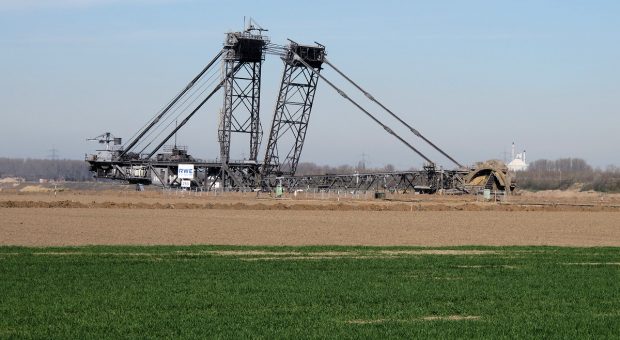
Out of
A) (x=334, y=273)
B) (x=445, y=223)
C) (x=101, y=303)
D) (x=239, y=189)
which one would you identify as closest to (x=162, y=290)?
(x=101, y=303)

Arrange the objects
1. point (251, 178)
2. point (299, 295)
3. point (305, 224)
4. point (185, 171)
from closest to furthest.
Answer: point (299, 295), point (305, 224), point (185, 171), point (251, 178)

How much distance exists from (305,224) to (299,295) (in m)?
36.0

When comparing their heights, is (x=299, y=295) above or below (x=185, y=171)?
below

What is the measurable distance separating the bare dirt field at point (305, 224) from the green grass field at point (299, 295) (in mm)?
8768

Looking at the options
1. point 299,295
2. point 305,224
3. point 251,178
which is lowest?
point 299,295

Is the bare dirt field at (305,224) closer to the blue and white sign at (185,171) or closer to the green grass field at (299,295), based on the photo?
the green grass field at (299,295)

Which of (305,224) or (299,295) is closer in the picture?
(299,295)

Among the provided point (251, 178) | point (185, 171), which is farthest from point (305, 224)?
point (251, 178)

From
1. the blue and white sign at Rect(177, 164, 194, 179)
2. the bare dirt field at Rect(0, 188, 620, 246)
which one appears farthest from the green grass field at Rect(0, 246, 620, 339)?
the blue and white sign at Rect(177, 164, 194, 179)

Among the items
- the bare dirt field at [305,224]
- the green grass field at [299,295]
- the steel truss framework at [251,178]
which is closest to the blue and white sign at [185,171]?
the steel truss framework at [251,178]

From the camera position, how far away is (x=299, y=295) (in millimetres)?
23750

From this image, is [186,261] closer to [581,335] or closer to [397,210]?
[581,335]

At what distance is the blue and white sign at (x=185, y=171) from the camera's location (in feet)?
348

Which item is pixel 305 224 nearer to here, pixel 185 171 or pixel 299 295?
pixel 299 295
